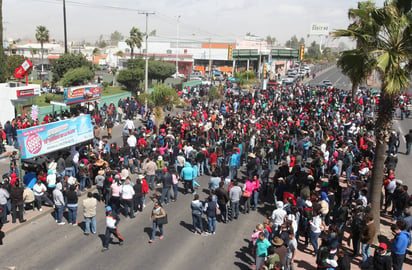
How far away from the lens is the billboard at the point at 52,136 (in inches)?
551

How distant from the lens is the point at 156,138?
18.5 metres

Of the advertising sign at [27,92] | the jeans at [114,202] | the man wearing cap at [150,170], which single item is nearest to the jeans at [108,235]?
the jeans at [114,202]

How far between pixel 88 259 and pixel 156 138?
9.09 m

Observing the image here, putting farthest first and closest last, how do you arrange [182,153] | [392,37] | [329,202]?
1. [182,153]
2. [329,202]
3. [392,37]

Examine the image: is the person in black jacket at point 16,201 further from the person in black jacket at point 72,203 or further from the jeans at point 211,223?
the jeans at point 211,223

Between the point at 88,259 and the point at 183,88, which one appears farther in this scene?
the point at 183,88

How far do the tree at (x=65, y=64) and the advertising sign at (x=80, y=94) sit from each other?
18716 mm

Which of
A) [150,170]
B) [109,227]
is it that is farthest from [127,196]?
[150,170]

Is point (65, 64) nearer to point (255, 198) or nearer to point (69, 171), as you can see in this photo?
point (69, 171)

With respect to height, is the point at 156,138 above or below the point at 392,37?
below

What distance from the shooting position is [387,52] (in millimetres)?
9102

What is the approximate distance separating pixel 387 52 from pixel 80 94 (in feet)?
70.2

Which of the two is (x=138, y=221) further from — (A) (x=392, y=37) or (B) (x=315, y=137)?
(B) (x=315, y=137)

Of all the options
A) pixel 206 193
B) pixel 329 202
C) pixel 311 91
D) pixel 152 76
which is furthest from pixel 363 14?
pixel 152 76
